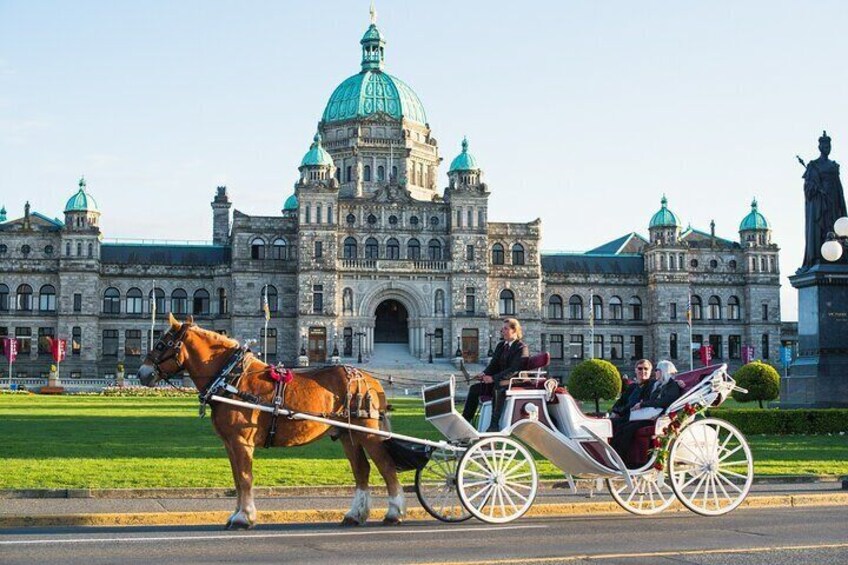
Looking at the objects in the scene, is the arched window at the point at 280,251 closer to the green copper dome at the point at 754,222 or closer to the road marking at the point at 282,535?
the green copper dome at the point at 754,222

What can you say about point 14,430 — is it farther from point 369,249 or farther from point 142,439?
point 369,249

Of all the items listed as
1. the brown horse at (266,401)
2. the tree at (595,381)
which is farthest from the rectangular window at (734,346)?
the brown horse at (266,401)

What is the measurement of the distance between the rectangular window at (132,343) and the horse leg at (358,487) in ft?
234

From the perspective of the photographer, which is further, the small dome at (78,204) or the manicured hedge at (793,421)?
the small dome at (78,204)

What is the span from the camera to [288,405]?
47.8ft

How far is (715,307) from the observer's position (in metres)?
90.2

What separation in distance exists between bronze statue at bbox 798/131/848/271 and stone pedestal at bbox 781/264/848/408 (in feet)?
2.71

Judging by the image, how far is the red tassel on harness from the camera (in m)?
14.5

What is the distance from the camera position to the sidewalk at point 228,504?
14.6 m

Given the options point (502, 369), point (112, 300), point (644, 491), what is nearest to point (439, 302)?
point (112, 300)

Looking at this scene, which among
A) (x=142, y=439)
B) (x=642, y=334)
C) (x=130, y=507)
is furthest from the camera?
(x=642, y=334)

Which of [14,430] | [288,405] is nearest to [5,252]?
[14,430]

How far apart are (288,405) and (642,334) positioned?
254 feet

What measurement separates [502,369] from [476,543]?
325 cm
